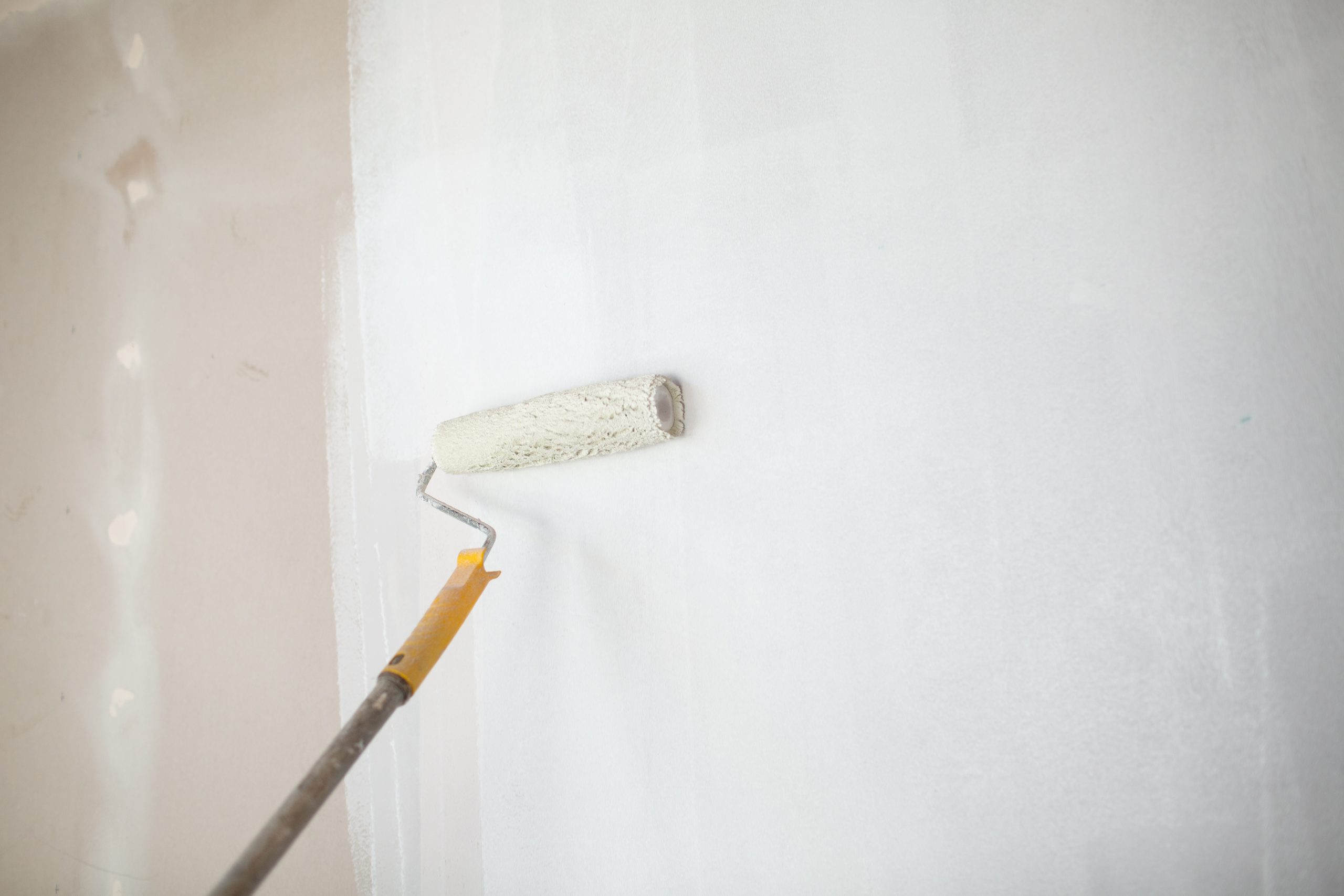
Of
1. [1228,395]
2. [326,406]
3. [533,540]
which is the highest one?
[326,406]

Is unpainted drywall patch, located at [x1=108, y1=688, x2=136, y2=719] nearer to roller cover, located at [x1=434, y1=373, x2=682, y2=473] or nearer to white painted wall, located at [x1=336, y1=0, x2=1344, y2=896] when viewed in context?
white painted wall, located at [x1=336, y1=0, x2=1344, y2=896]

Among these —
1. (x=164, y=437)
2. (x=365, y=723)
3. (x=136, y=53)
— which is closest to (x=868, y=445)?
(x=365, y=723)

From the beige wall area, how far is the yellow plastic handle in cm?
35

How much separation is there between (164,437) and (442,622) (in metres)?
0.78

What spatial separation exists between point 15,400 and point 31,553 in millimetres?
295

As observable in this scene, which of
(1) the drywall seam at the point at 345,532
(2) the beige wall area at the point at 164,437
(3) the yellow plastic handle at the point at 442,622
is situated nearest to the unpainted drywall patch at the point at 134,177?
(2) the beige wall area at the point at 164,437

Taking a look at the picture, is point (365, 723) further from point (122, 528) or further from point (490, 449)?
point (122, 528)

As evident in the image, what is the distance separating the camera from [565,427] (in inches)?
38.9

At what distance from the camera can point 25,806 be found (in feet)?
4.54

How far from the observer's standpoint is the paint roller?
0.81 meters

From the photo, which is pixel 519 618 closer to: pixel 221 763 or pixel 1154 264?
pixel 221 763

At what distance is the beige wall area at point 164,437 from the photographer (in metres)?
1.24

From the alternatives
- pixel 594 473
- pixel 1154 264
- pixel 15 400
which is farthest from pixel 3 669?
pixel 1154 264

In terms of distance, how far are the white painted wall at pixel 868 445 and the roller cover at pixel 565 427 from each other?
0.07 metres
